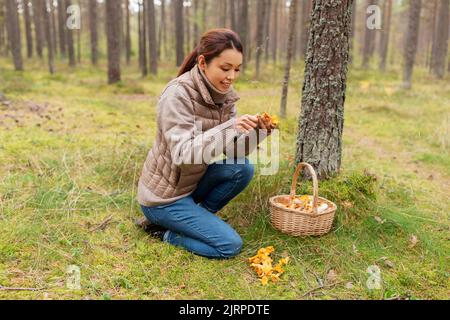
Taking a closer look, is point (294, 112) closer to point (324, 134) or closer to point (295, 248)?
point (324, 134)

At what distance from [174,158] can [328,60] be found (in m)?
1.44

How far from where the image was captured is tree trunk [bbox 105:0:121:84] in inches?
448

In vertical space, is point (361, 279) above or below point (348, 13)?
below

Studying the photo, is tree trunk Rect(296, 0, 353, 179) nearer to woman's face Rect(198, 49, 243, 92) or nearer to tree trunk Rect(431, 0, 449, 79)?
woman's face Rect(198, 49, 243, 92)

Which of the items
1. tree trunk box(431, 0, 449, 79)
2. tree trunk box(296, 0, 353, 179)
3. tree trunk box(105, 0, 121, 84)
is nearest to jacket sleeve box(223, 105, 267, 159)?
tree trunk box(296, 0, 353, 179)

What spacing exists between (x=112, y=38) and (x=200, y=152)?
33.8 ft

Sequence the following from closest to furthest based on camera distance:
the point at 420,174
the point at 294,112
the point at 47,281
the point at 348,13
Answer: the point at 47,281 → the point at 348,13 → the point at 420,174 → the point at 294,112

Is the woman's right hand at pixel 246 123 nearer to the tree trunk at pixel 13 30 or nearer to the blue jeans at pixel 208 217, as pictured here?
the blue jeans at pixel 208 217

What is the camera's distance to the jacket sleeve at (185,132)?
2428 mm

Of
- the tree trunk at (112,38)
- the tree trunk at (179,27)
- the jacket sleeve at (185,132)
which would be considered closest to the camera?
the jacket sleeve at (185,132)

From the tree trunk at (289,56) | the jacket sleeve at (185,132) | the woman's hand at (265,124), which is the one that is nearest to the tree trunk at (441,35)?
the tree trunk at (289,56)

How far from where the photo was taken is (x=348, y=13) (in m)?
3.19

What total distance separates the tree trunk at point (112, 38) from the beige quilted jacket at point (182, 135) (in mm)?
9576
